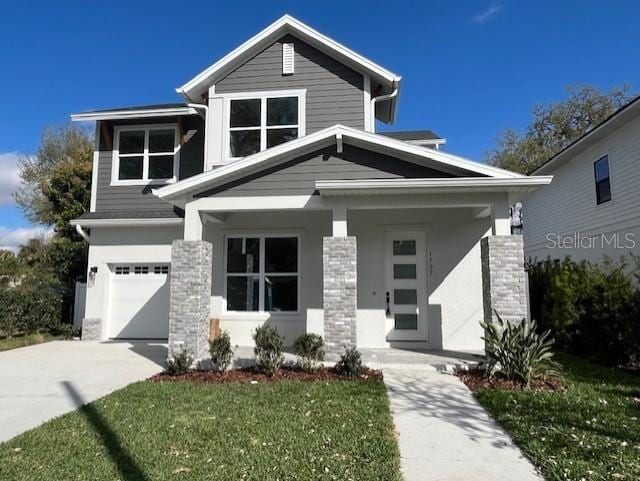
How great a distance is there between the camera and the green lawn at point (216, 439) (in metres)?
3.81

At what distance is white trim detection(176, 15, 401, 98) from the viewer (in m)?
11.0

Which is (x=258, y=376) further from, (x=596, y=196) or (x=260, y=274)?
(x=596, y=196)

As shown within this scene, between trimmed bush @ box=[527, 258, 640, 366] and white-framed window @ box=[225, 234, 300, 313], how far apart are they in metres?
6.36

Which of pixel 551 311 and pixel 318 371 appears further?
pixel 551 311

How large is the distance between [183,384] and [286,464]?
3.70m

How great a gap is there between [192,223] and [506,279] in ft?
21.0

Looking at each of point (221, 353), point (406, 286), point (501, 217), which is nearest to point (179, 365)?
point (221, 353)

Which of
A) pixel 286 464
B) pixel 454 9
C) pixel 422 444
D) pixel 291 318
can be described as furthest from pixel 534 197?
pixel 286 464

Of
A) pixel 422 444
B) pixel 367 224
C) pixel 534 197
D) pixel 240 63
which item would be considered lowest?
pixel 422 444

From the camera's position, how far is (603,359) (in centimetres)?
883

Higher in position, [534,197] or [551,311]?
[534,197]

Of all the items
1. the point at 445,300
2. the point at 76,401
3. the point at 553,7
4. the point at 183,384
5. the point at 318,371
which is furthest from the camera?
the point at 553,7

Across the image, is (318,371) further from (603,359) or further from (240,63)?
(240,63)

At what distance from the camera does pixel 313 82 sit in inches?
450
